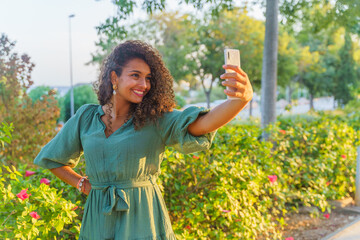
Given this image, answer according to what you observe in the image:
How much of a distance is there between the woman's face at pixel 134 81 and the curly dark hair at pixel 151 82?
2 cm

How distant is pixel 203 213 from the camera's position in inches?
133

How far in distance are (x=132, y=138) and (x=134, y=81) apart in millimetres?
296

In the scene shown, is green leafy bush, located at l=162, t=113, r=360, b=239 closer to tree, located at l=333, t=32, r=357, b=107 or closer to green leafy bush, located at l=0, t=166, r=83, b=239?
green leafy bush, located at l=0, t=166, r=83, b=239

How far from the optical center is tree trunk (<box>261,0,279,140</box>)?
5.77m

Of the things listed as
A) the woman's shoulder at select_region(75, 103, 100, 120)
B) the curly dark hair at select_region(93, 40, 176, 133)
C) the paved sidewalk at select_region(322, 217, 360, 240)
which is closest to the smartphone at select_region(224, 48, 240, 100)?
the curly dark hair at select_region(93, 40, 176, 133)

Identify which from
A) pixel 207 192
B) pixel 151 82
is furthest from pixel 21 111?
pixel 151 82

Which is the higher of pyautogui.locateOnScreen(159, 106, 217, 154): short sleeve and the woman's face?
the woman's face

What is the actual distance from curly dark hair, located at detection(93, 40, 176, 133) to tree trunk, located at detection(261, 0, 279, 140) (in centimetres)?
395

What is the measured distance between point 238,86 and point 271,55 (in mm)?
4494

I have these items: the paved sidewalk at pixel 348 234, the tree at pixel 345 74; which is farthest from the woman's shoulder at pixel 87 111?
the tree at pixel 345 74

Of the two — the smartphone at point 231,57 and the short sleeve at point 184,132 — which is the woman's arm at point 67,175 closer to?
the short sleeve at point 184,132

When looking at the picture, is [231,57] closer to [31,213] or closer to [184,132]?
[184,132]

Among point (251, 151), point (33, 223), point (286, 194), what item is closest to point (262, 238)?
point (286, 194)

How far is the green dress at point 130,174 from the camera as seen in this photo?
183cm
